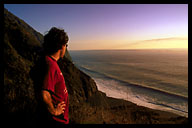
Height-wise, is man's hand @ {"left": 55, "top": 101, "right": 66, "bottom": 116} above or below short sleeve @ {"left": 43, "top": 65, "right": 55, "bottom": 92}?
below

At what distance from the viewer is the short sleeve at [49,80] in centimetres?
Answer: 163

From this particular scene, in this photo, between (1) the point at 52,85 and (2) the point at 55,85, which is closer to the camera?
(1) the point at 52,85

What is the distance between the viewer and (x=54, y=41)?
1916mm

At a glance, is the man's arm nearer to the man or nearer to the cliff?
the man

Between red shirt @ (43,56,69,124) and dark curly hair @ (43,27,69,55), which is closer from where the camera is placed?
red shirt @ (43,56,69,124)

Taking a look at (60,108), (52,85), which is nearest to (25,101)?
(60,108)

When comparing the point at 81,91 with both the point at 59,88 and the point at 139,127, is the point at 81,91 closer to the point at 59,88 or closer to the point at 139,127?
the point at 139,127

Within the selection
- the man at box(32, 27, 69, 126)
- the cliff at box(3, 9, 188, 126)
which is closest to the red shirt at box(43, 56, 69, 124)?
the man at box(32, 27, 69, 126)

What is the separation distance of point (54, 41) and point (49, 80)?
615mm

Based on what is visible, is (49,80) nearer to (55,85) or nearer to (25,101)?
(55,85)

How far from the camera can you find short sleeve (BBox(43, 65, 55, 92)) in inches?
64.3

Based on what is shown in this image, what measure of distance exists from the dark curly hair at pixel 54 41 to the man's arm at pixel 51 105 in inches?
25.5

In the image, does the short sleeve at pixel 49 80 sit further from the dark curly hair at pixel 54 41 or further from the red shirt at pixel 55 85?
the dark curly hair at pixel 54 41
